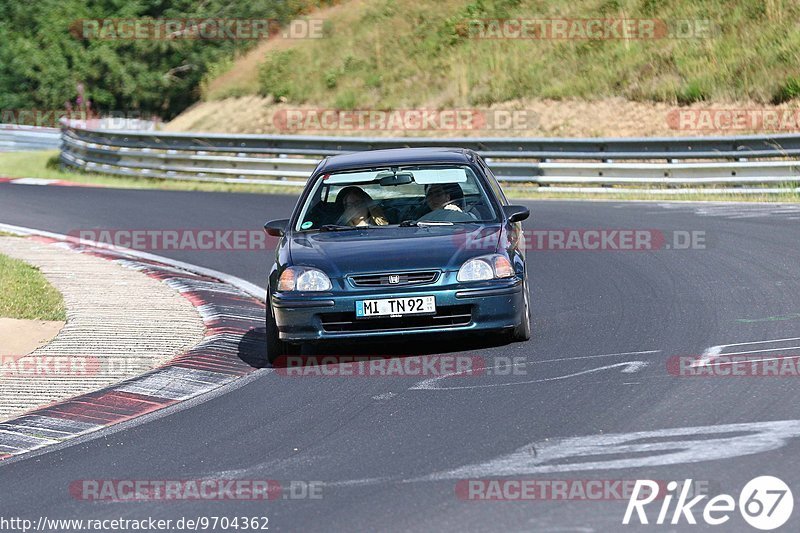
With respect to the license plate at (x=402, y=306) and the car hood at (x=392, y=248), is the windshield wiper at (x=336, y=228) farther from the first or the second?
the license plate at (x=402, y=306)

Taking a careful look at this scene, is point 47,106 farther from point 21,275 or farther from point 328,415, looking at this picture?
point 328,415

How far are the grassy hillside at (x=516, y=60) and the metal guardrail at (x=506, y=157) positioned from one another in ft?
17.4

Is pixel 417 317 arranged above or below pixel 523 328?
above

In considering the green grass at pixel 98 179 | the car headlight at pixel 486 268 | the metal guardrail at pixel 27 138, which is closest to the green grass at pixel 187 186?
the green grass at pixel 98 179

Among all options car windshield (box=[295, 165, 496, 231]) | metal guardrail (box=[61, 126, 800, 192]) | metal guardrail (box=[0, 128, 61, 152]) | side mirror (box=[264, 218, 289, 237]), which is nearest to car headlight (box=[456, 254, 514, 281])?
car windshield (box=[295, 165, 496, 231])

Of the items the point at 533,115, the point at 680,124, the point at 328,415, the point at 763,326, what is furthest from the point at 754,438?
the point at 533,115

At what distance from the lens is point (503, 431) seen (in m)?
6.90

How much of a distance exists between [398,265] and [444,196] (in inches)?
55.3

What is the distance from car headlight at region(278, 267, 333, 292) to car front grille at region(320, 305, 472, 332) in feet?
0.72

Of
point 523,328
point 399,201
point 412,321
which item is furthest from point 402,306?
point 399,201

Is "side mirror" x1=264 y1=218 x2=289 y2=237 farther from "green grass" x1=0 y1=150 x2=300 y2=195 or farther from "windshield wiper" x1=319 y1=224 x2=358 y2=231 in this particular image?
"green grass" x1=0 y1=150 x2=300 y2=195

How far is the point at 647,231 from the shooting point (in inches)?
639

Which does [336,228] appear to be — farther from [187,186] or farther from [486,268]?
[187,186]

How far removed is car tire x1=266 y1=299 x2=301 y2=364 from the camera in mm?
9281
